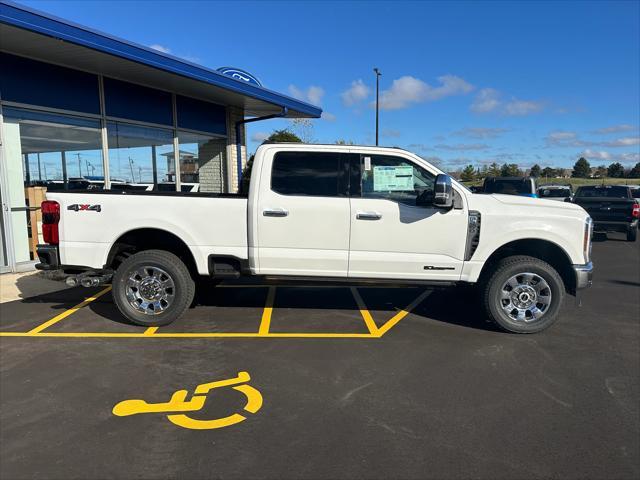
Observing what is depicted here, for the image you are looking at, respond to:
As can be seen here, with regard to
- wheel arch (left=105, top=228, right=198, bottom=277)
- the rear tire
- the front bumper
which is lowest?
the rear tire

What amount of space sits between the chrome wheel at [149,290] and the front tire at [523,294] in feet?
12.1

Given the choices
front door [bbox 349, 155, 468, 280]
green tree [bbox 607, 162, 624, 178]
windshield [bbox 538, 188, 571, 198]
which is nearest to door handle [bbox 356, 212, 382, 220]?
front door [bbox 349, 155, 468, 280]

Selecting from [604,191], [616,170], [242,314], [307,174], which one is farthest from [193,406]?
[616,170]

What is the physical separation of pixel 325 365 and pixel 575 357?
256 cm

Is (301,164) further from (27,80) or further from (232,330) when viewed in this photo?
(27,80)

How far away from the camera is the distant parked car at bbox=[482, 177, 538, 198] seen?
1352cm

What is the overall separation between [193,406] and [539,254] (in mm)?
4273

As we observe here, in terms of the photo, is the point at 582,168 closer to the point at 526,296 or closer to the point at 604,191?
the point at 604,191

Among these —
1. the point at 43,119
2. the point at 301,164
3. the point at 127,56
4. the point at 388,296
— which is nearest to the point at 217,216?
the point at 301,164

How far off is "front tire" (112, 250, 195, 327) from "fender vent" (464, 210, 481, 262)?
3228 mm

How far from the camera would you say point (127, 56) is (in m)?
8.09

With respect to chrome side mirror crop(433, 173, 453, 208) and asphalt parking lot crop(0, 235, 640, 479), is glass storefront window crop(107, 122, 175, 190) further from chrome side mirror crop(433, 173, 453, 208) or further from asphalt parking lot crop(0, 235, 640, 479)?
chrome side mirror crop(433, 173, 453, 208)

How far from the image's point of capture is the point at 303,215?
520 centimetres

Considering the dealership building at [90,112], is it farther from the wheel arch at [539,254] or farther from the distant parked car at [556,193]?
the distant parked car at [556,193]
